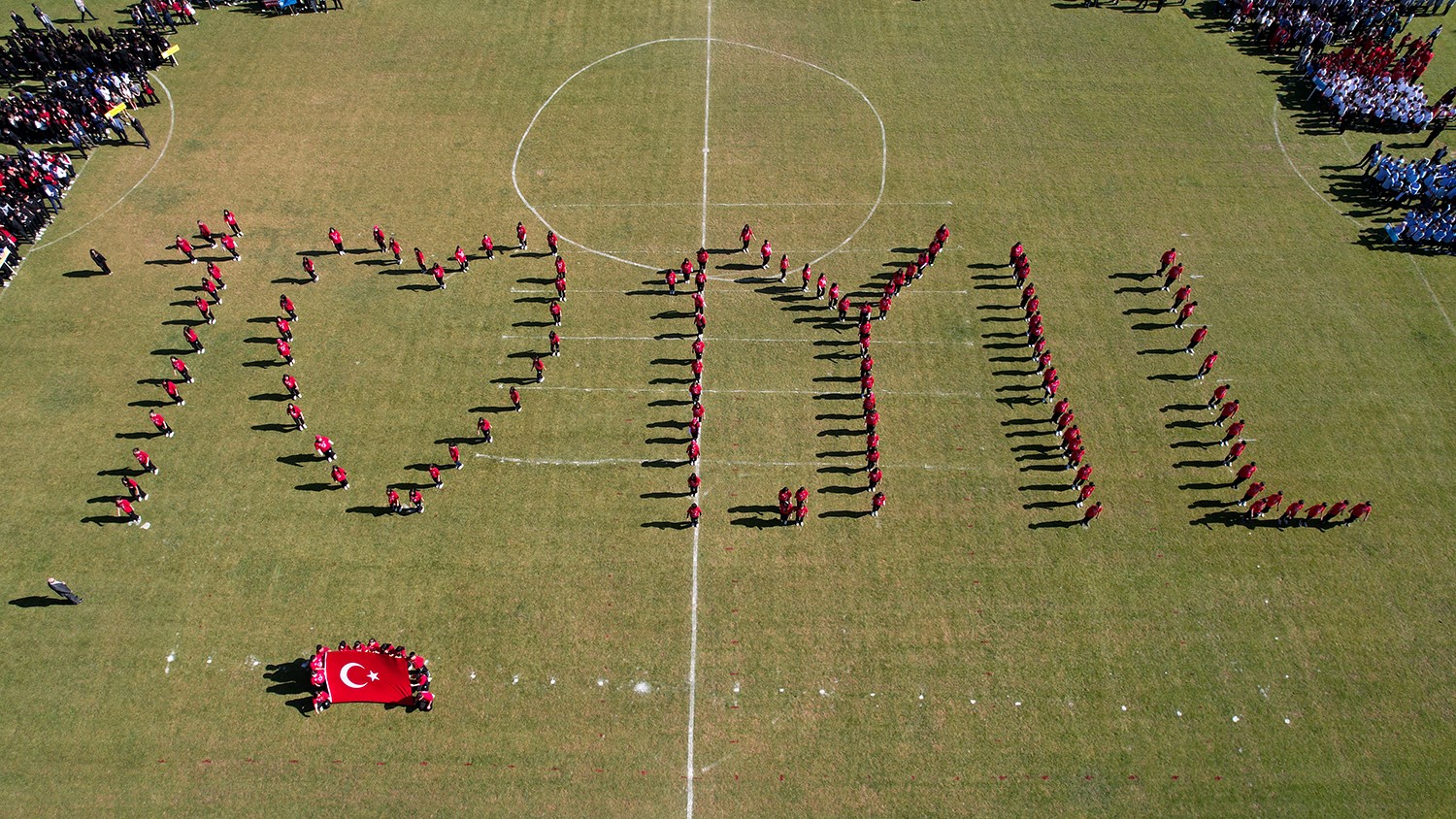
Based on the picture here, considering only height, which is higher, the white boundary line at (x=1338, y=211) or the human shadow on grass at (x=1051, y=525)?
the white boundary line at (x=1338, y=211)

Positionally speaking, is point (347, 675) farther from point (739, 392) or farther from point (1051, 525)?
point (1051, 525)

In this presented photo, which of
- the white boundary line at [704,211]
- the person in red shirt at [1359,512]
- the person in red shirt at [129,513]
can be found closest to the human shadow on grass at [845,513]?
the white boundary line at [704,211]

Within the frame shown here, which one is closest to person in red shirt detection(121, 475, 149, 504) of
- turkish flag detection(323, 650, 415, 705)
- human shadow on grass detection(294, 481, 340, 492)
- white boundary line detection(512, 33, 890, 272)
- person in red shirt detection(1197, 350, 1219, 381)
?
human shadow on grass detection(294, 481, 340, 492)

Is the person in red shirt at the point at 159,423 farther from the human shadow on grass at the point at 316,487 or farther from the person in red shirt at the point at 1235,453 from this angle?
the person in red shirt at the point at 1235,453

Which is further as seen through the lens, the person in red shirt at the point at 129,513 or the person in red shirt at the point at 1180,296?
the person in red shirt at the point at 1180,296

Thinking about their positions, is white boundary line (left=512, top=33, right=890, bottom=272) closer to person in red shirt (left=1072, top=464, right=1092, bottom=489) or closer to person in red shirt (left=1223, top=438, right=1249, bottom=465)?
person in red shirt (left=1072, top=464, right=1092, bottom=489)

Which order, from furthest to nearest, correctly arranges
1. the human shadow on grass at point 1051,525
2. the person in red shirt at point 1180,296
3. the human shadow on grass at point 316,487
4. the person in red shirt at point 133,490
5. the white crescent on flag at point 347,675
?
the person in red shirt at point 1180,296 → the human shadow on grass at point 316,487 → the human shadow on grass at point 1051,525 → the person in red shirt at point 133,490 → the white crescent on flag at point 347,675

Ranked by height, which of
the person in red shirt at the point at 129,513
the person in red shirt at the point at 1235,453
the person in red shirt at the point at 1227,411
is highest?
the person in red shirt at the point at 1227,411
